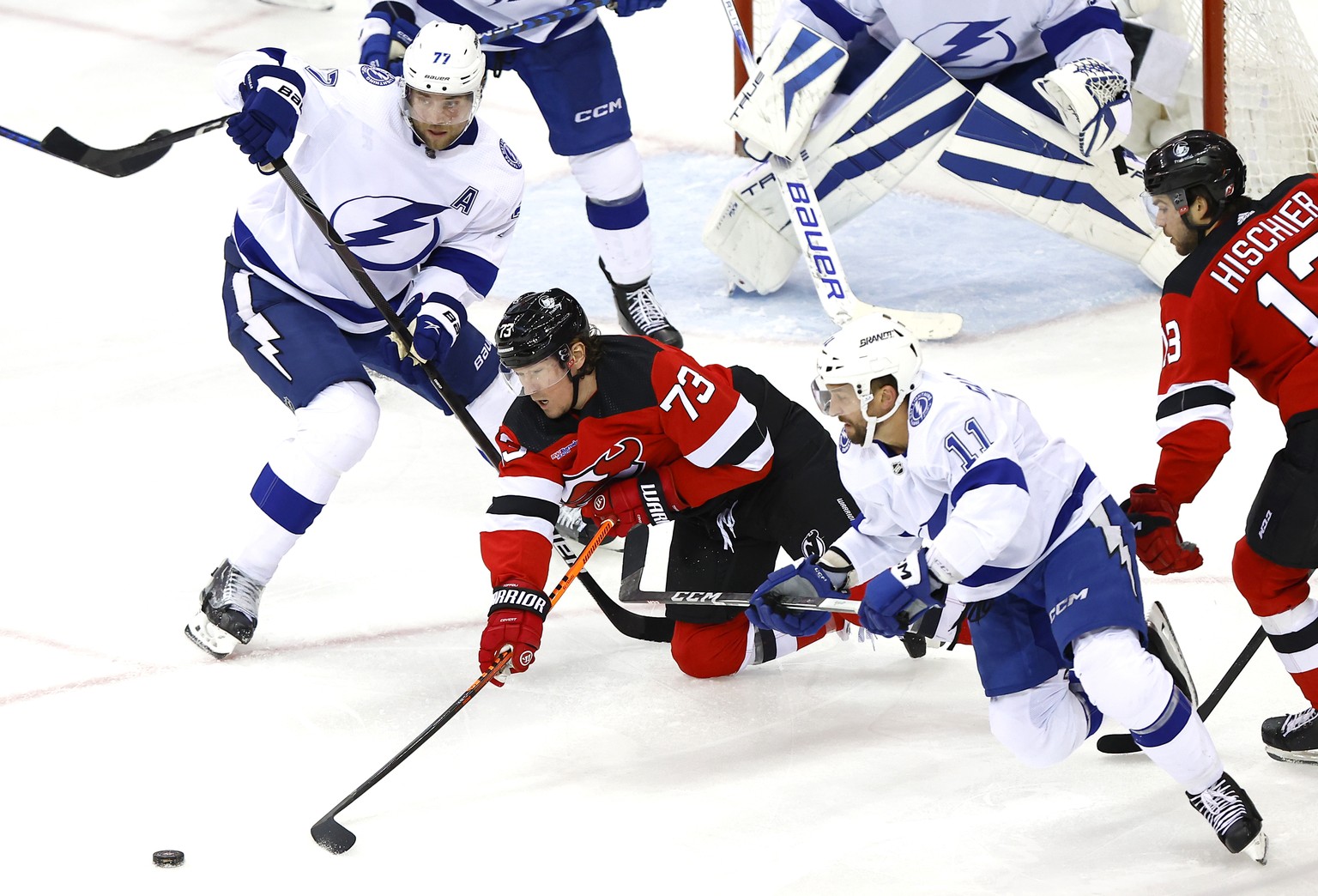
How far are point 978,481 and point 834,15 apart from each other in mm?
2736

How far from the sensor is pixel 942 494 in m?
2.55

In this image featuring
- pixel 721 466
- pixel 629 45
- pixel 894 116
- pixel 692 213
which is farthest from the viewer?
pixel 629 45

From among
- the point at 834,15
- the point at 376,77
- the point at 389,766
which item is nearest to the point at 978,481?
the point at 389,766

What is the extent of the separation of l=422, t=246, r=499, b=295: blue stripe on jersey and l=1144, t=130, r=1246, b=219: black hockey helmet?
148 cm

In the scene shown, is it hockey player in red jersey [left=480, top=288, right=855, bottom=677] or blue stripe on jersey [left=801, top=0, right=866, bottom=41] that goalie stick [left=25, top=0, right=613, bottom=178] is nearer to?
hockey player in red jersey [left=480, top=288, right=855, bottom=677]

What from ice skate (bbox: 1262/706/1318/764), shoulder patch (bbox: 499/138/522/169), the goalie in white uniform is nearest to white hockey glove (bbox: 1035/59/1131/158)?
the goalie in white uniform

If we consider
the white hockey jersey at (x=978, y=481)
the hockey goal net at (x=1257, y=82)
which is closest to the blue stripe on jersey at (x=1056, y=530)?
the white hockey jersey at (x=978, y=481)

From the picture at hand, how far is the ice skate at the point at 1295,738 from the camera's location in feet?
8.87

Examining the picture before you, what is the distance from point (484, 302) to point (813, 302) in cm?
104

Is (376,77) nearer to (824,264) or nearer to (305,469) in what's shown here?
(305,469)

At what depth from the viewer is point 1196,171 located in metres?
2.63

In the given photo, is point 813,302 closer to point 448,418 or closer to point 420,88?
point 448,418

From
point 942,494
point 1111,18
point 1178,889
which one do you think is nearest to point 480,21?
point 1111,18

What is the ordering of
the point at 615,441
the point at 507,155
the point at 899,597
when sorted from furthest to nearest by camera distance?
the point at 507,155, the point at 615,441, the point at 899,597
